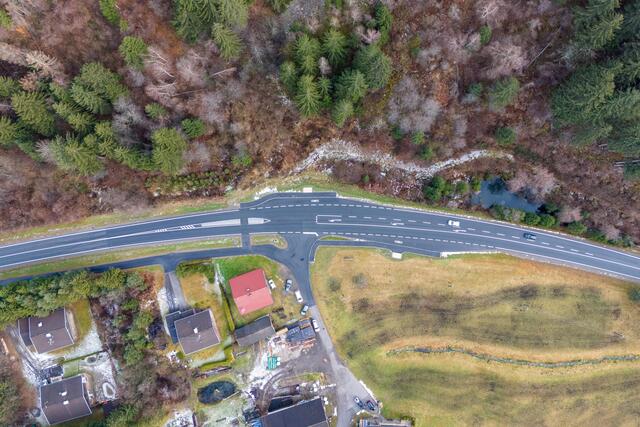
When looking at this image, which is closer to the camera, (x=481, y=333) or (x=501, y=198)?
(x=481, y=333)

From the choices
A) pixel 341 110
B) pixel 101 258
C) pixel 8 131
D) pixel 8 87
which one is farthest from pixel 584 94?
pixel 8 131

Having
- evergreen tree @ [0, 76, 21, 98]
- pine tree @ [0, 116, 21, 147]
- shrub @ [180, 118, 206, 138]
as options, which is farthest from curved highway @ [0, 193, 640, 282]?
evergreen tree @ [0, 76, 21, 98]

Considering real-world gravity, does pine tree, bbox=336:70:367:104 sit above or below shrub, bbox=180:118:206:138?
below

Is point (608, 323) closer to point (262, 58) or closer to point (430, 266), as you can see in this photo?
point (430, 266)

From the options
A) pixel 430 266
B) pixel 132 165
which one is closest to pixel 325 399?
pixel 430 266

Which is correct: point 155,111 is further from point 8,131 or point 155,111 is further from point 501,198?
point 501,198

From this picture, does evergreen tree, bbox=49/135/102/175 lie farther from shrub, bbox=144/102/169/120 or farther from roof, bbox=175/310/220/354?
roof, bbox=175/310/220/354
